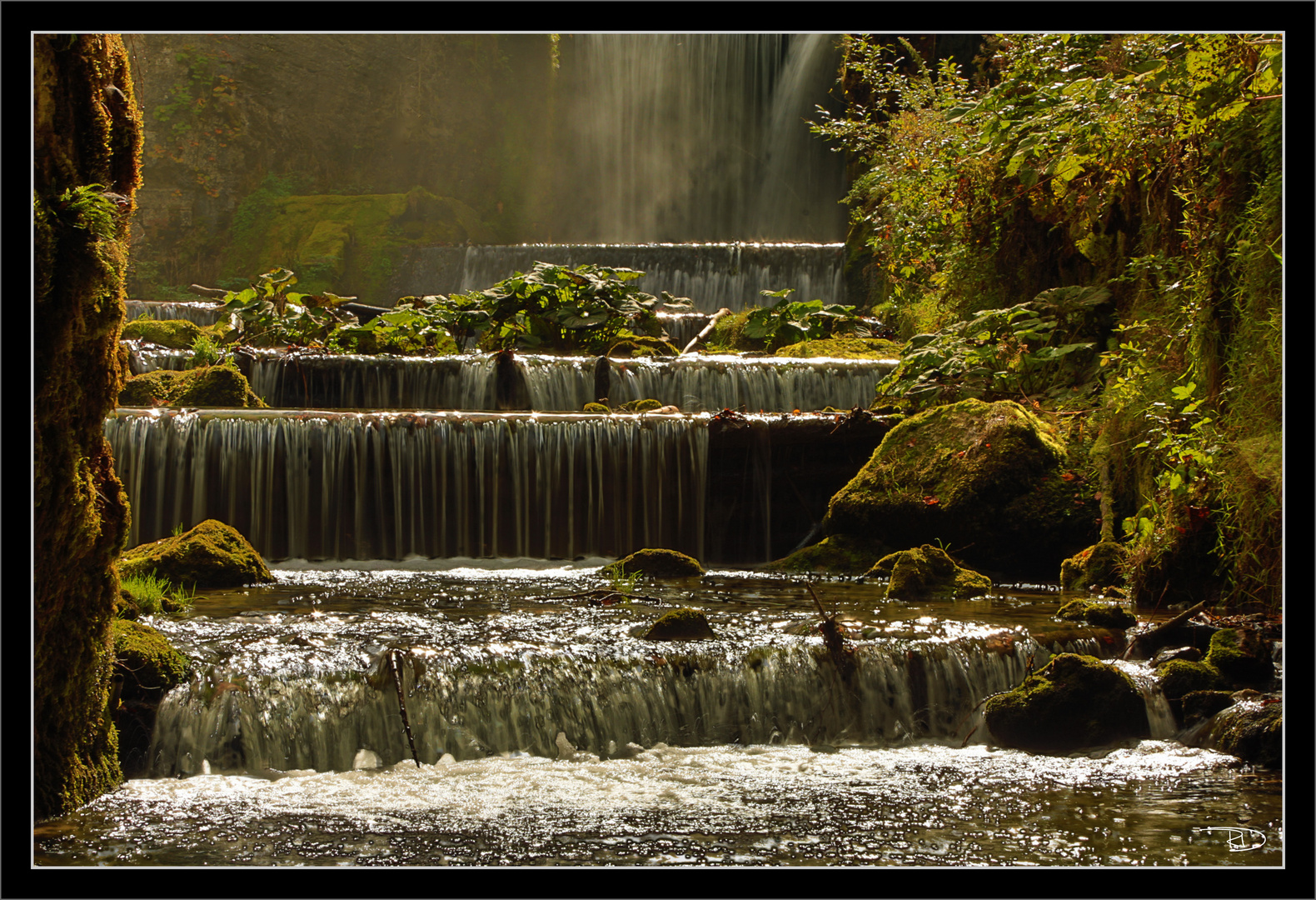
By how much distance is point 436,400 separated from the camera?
35.8ft

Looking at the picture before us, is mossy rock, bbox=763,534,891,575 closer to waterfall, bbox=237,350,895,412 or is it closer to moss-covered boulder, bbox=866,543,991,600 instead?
moss-covered boulder, bbox=866,543,991,600

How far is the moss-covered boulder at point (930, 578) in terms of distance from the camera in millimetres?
6680

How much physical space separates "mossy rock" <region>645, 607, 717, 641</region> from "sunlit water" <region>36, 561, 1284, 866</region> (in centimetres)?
10

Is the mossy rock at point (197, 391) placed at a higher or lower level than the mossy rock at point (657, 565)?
higher

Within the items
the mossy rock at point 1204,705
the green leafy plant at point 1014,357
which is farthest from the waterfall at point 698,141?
the mossy rock at point 1204,705

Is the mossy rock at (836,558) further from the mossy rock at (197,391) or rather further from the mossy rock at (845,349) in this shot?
the mossy rock at (197,391)

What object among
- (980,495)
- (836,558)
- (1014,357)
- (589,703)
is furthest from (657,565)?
(1014,357)

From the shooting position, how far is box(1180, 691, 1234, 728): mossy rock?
15.4 feet

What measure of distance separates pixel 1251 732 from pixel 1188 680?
22.5 inches

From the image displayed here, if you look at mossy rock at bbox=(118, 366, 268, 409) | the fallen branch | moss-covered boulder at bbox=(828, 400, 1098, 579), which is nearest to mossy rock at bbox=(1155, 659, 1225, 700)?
moss-covered boulder at bbox=(828, 400, 1098, 579)

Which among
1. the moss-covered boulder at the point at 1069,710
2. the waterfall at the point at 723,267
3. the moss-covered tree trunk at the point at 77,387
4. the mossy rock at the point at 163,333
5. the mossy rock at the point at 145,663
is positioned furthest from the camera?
the waterfall at the point at 723,267

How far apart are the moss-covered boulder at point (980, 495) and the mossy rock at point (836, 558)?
0.10 metres

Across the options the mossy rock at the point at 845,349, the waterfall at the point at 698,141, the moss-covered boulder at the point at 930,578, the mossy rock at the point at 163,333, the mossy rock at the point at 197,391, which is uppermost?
the waterfall at the point at 698,141

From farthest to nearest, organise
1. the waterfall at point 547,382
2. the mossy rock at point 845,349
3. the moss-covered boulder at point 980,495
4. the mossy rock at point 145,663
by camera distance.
→ the mossy rock at point 845,349, the waterfall at point 547,382, the moss-covered boulder at point 980,495, the mossy rock at point 145,663
